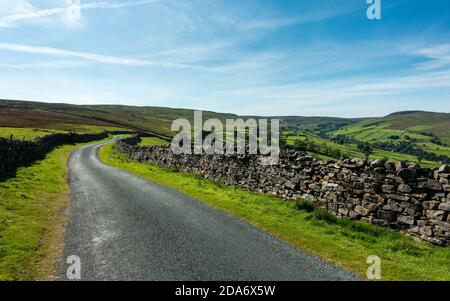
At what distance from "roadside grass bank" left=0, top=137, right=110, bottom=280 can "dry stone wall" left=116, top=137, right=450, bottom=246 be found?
12.4 metres

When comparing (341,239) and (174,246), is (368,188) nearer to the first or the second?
(341,239)

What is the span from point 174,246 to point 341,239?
21.0 feet

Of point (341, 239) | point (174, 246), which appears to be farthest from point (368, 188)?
point (174, 246)

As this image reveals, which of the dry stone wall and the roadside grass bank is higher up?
the dry stone wall

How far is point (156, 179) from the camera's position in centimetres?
2967

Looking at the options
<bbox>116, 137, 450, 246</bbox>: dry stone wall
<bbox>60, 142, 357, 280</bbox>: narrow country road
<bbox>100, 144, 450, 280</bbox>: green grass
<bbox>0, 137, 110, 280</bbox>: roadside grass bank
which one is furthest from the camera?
<bbox>116, 137, 450, 246</bbox>: dry stone wall

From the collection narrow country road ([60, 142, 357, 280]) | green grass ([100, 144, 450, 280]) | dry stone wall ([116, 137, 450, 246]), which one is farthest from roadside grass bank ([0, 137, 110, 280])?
dry stone wall ([116, 137, 450, 246])

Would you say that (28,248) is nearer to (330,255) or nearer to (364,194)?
(330,255)

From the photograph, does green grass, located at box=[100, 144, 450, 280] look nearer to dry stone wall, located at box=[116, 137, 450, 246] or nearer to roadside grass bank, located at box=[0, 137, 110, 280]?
dry stone wall, located at box=[116, 137, 450, 246]

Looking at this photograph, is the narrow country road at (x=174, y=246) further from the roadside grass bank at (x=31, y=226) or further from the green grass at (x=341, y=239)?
the green grass at (x=341, y=239)

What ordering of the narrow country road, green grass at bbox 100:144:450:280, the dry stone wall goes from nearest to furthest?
the narrow country road < green grass at bbox 100:144:450:280 < the dry stone wall

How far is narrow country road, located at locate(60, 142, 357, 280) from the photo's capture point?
32.8 ft

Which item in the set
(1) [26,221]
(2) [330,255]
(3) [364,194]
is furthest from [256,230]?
(1) [26,221]
